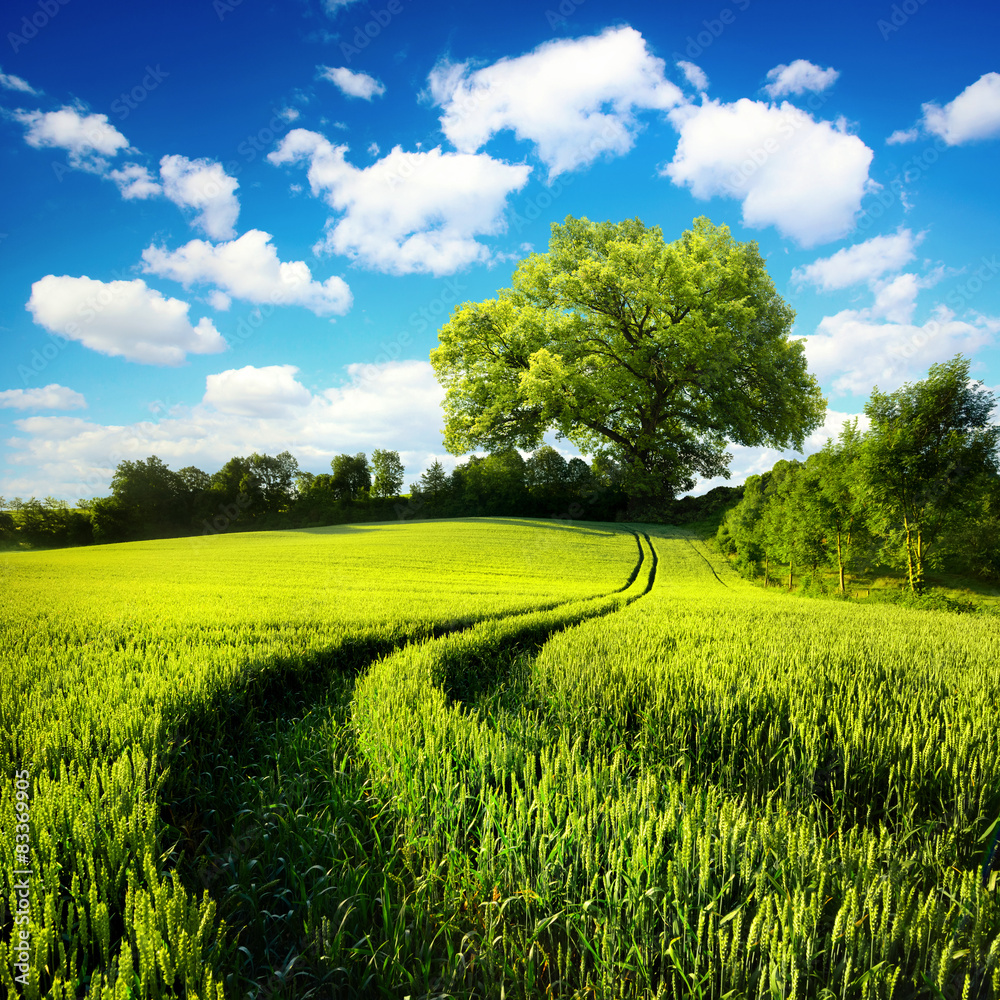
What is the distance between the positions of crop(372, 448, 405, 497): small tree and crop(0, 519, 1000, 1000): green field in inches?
2206

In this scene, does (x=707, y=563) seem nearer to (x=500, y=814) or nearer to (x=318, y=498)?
(x=500, y=814)

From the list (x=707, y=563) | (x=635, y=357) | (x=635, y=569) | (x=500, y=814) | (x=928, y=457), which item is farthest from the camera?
(x=635, y=357)

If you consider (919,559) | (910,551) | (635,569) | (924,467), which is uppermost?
(924,467)

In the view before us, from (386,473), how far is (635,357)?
4008cm

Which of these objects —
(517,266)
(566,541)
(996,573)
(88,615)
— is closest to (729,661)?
(88,615)

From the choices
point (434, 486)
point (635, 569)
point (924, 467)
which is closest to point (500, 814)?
point (924, 467)

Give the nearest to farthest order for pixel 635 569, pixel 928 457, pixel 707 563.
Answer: pixel 928 457, pixel 635 569, pixel 707 563

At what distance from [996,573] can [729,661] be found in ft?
77.7

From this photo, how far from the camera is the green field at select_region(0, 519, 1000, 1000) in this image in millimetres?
1607

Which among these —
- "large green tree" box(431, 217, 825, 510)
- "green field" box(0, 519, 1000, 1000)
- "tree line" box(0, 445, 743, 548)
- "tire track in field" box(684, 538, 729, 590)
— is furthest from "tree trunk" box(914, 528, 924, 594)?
"tree line" box(0, 445, 743, 548)

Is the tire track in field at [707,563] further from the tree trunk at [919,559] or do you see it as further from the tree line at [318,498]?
the tree line at [318,498]

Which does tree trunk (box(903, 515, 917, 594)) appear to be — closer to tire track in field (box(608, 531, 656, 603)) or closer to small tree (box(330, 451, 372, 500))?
tire track in field (box(608, 531, 656, 603))

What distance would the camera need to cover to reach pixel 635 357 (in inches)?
1204

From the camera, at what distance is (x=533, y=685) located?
4.59 meters
